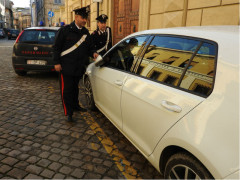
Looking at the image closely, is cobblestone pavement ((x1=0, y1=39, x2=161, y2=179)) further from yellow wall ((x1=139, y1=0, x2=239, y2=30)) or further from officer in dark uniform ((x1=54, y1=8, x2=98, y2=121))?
yellow wall ((x1=139, y1=0, x2=239, y2=30))

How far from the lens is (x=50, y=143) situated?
10.1ft

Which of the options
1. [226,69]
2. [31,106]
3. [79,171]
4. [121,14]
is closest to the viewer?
[226,69]

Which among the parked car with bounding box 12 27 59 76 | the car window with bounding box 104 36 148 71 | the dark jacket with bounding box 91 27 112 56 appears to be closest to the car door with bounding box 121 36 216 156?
the car window with bounding box 104 36 148 71

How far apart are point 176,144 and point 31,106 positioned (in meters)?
3.65

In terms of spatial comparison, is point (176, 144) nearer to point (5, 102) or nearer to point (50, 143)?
point (50, 143)

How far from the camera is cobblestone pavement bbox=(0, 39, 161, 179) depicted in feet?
8.14

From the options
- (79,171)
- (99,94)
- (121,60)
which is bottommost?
(79,171)

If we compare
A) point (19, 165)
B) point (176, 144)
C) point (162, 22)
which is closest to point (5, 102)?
point (19, 165)

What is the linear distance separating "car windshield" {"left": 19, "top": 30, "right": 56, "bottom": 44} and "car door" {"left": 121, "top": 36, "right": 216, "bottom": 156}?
4952 millimetres

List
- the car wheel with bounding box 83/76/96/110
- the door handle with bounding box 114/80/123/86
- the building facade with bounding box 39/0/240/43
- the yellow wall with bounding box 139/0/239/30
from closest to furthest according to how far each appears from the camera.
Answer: the door handle with bounding box 114/80/123/86 < the car wheel with bounding box 83/76/96/110 < the yellow wall with bounding box 139/0/239/30 < the building facade with bounding box 39/0/240/43

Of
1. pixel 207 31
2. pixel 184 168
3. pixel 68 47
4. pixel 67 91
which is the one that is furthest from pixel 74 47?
pixel 184 168

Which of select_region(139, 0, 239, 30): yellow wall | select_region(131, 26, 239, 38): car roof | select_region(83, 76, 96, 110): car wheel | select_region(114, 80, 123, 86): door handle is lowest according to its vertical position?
select_region(83, 76, 96, 110): car wheel

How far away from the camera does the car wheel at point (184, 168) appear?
152 cm

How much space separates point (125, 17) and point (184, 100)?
8.11 m
